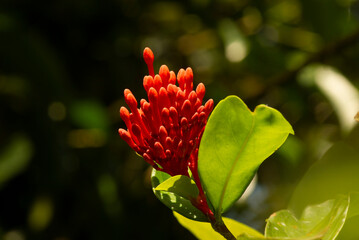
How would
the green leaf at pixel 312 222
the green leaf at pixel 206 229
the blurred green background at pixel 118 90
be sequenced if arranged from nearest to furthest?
1. the green leaf at pixel 312 222
2. the green leaf at pixel 206 229
3. the blurred green background at pixel 118 90

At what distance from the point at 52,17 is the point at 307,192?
6.33ft

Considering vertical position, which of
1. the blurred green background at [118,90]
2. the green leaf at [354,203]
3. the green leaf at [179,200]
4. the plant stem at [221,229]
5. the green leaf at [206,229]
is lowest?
the blurred green background at [118,90]

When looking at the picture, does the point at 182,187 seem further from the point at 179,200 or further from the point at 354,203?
the point at 354,203

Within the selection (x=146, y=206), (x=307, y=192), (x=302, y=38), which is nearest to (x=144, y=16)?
(x=302, y=38)

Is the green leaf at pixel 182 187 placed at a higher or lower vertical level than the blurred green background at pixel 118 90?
higher

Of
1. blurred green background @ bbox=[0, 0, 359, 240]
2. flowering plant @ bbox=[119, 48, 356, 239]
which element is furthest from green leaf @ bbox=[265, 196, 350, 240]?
blurred green background @ bbox=[0, 0, 359, 240]

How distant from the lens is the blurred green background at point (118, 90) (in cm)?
224

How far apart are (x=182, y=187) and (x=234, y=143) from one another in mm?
99

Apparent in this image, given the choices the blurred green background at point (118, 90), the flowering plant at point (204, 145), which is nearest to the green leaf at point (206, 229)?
the flowering plant at point (204, 145)

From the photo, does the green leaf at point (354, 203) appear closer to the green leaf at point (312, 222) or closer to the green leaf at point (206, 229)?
the green leaf at point (312, 222)

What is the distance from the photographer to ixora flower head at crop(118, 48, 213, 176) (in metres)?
0.79

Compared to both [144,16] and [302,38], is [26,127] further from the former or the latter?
[302,38]

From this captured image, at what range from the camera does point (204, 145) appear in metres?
0.79

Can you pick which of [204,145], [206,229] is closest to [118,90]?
[206,229]
